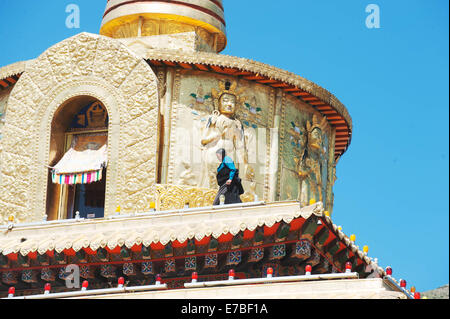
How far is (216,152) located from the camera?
2653 centimetres

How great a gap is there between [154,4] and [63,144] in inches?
182

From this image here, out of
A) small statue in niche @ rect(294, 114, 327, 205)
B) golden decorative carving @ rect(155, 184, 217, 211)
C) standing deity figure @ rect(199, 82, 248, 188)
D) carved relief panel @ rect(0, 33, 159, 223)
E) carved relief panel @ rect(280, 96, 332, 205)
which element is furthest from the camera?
small statue in niche @ rect(294, 114, 327, 205)

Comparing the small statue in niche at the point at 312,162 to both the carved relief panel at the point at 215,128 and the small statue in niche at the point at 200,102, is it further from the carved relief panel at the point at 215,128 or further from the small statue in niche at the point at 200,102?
the small statue in niche at the point at 200,102

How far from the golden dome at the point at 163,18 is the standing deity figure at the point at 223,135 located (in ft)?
10.8

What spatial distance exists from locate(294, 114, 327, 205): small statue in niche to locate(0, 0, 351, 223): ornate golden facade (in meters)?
0.03

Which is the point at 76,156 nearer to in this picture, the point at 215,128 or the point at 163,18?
the point at 215,128

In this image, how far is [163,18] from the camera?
29875 mm

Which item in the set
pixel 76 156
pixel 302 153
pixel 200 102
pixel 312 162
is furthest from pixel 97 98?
pixel 312 162

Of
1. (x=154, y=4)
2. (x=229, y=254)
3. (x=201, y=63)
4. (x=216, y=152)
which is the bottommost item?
(x=229, y=254)

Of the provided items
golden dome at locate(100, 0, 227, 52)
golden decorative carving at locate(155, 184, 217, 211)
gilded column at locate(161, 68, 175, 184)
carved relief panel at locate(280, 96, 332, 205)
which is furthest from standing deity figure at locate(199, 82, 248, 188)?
golden dome at locate(100, 0, 227, 52)

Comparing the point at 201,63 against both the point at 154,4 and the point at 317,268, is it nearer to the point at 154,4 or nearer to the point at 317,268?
the point at 154,4

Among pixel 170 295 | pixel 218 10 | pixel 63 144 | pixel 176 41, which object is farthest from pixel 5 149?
pixel 170 295

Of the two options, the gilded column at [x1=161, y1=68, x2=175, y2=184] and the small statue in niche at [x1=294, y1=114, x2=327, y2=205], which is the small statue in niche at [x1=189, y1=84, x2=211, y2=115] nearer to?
the gilded column at [x1=161, y1=68, x2=175, y2=184]

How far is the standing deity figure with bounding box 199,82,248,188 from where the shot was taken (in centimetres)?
2659
